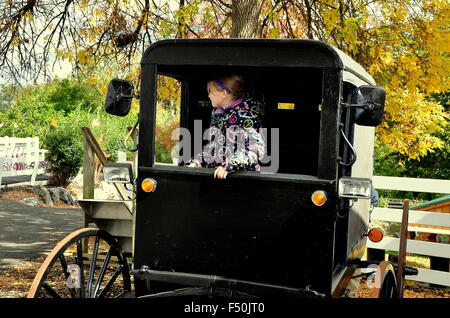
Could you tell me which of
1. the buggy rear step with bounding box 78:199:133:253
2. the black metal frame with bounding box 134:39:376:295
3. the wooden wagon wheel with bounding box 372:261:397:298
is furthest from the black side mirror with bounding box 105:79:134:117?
the buggy rear step with bounding box 78:199:133:253

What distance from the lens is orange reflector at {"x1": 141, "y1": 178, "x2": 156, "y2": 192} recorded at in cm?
375

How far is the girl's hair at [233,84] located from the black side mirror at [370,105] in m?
0.84

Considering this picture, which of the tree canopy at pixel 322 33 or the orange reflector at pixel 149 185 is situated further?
the tree canopy at pixel 322 33

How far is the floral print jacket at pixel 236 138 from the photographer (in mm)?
3637

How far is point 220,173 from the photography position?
357cm

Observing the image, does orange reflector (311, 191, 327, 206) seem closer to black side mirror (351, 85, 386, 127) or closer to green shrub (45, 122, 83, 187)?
black side mirror (351, 85, 386, 127)

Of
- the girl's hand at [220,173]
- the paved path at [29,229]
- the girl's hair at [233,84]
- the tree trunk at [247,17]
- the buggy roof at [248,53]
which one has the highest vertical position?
the tree trunk at [247,17]

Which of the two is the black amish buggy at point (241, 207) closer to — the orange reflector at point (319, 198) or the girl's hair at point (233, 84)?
the orange reflector at point (319, 198)

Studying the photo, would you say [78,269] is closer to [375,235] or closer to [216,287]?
[216,287]

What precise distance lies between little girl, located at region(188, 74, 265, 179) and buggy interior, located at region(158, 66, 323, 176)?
676 millimetres

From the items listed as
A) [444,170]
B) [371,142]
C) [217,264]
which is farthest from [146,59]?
[444,170]

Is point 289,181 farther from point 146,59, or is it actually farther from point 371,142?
point 371,142

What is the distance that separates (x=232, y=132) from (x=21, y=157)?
52.2 ft

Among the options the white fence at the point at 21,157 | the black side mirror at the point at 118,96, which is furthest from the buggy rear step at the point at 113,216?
the white fence at the point at 21,157
